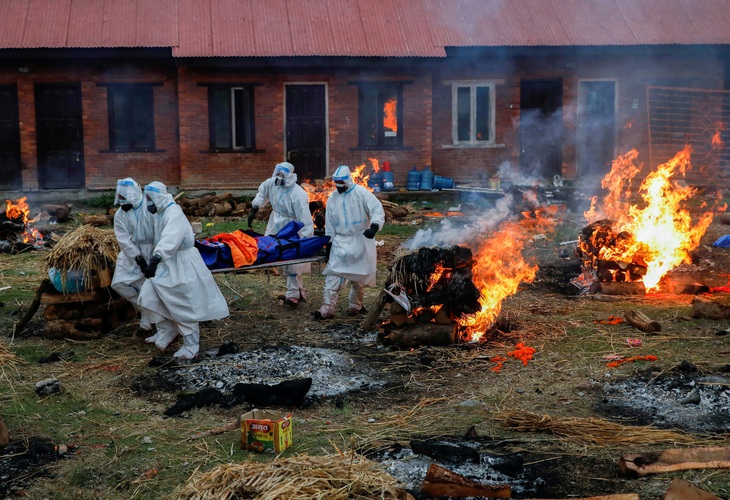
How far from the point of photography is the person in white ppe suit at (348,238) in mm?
9578

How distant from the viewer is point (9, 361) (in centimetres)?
797

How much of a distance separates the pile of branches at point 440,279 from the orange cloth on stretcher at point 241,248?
154 centimetres

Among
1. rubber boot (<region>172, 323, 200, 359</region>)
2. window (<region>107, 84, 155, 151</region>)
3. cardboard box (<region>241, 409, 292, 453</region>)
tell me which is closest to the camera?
cardboard box (<region>241, 409, 292, 453</region>)

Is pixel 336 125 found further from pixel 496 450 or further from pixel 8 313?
pixel 496 450

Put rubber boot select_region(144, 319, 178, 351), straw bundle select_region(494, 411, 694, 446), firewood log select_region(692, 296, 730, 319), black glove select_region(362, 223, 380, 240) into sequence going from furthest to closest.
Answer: black glove select_region(362, 223, 380, 240) → firewood log select_region(692, 296, 730, 319) → rubber boot select_region(144, 319, 178, 351) → straw bundle select_region(494, 411, 694, 446)

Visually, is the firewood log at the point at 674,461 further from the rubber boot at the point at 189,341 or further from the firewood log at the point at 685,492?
the rubber boot at the point at 189,341

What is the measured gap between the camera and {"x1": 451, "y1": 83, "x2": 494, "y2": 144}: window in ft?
68.7

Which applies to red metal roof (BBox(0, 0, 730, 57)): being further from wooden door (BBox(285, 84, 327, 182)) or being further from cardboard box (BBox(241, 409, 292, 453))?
cardboard box (BBox(241, 409, 292, 453))

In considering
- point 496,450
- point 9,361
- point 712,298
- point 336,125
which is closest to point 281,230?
point 9,361

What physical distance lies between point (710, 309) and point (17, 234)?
453 inches

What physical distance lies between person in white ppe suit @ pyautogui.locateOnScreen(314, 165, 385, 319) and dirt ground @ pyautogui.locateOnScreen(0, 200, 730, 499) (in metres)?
0.43

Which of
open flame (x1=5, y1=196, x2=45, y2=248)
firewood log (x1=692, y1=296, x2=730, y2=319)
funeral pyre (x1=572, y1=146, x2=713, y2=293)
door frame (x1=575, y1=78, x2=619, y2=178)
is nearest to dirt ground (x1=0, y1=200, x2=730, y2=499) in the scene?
firewood log (x1=692, y1=296, x2=730, y2=319)

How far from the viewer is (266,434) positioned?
568cm

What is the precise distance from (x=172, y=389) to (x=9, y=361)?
1.91 m
